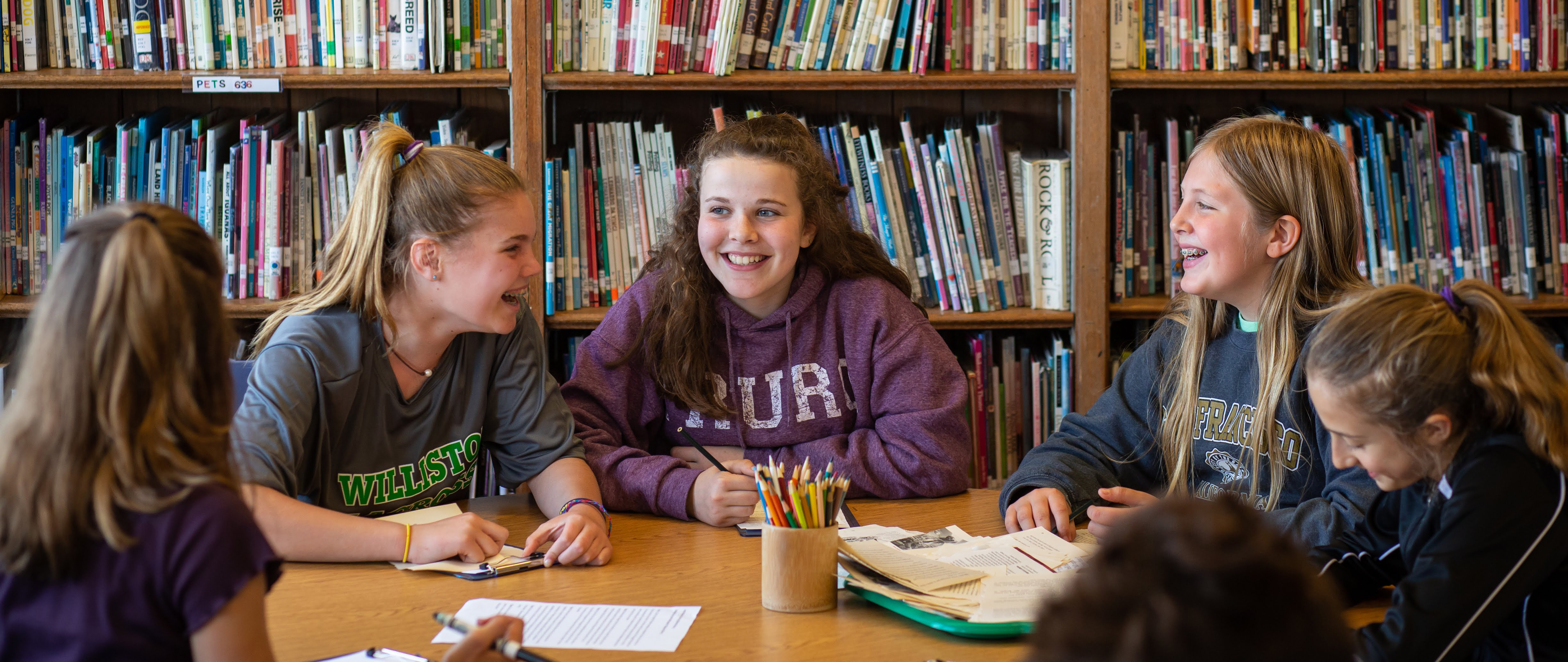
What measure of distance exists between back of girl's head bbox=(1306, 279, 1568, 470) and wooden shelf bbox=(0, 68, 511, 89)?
1637mm

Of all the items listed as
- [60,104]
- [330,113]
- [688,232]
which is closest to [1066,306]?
[688,232]

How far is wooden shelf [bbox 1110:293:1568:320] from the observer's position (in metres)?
2.38

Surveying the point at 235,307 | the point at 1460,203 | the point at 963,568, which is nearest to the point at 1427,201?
the point at 1460,203

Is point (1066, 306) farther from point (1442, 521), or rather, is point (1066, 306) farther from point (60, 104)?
point (60, 104)

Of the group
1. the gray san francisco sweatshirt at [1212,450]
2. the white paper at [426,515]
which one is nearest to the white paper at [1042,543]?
the gray san francisco sweatshirt at [1212,450]

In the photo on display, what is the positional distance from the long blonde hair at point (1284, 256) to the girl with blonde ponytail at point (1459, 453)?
0.44m

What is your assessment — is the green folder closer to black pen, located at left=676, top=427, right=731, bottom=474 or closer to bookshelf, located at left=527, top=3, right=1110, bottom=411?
black pen, located at left=676, top=427, right=731, bottom=474

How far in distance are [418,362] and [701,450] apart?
0.41 m

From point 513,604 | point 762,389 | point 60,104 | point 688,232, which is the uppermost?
point 60,104

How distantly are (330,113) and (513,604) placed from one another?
62.6 inches

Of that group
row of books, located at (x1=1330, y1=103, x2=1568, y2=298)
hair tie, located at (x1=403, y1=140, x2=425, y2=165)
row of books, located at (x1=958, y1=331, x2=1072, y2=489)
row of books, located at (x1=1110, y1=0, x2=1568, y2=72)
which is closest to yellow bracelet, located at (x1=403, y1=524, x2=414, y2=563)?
hair tie, located at (x1=403, y1=140, x2=425, y2=165)

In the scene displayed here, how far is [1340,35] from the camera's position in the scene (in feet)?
7.64

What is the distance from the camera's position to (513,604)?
49.2 inches

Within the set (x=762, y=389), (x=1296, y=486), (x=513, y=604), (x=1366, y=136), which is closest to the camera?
(x=513, y=604)
